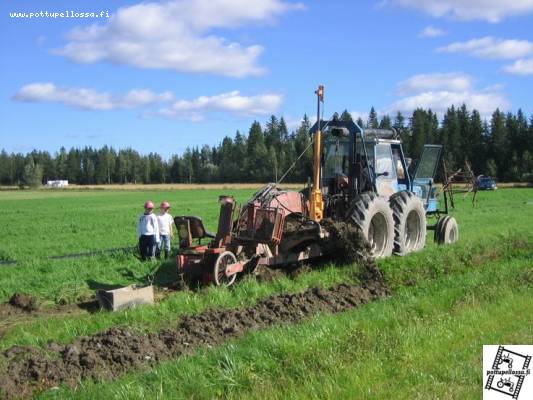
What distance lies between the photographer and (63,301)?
9.89 m

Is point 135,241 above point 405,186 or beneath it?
beneath

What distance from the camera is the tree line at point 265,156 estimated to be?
8175cm

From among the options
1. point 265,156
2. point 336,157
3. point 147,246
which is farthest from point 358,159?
point 265,156

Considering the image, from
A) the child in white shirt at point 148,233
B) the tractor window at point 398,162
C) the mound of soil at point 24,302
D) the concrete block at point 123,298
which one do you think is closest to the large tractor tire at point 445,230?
the tractor window at point 398,162

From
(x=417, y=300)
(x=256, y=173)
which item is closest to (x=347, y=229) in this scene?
(x=417, y=300)

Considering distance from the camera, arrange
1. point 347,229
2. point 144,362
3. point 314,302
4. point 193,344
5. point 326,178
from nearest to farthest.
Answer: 1. point 144,362
2. point 193,344
3. point 314,302
4. point 347,229
5. point 326,178

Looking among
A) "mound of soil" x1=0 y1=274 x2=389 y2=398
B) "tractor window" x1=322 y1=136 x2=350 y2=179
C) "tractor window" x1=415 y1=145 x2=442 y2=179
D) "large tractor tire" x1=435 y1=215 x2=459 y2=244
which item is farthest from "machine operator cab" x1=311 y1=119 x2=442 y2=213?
"mound of soil" x1=0 y1=274 x2=389 y2=398

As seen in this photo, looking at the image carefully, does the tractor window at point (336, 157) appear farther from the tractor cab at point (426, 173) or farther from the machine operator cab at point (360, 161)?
the tractor cab at point (426, 173)

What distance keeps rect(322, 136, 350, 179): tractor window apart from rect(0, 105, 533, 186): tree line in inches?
1467

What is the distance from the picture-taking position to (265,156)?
9300 cm

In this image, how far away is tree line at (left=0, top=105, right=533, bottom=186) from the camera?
81.8m

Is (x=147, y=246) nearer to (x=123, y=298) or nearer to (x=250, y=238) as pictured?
(x=250, y=238)

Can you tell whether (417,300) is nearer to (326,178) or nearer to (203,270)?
(203,270)

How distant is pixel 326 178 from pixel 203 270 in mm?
3977
